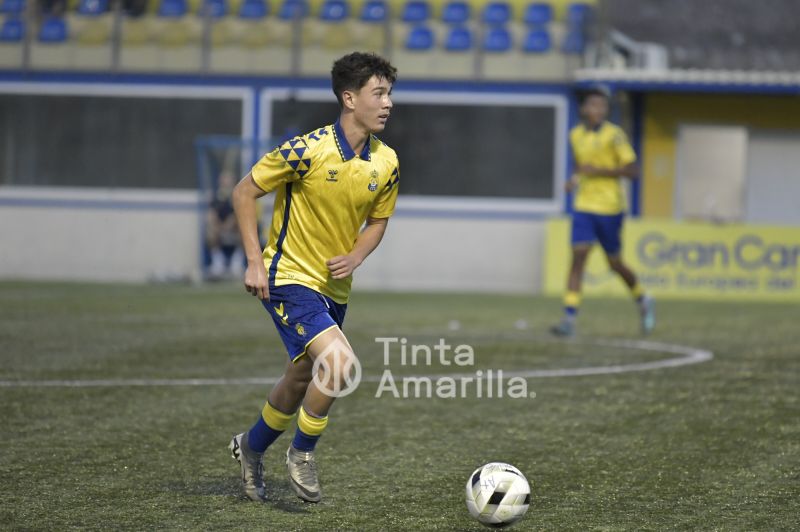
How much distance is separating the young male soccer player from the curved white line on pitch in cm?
342

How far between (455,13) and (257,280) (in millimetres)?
17144

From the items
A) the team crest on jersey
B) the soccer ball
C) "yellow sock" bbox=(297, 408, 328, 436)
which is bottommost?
the soccer ball

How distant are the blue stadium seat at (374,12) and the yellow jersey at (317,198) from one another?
1641 cm

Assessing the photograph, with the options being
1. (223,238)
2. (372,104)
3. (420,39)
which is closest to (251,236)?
(372,104)

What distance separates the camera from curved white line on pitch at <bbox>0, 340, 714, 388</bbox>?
877 centimetres

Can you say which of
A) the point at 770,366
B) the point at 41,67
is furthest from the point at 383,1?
the point at 770,366

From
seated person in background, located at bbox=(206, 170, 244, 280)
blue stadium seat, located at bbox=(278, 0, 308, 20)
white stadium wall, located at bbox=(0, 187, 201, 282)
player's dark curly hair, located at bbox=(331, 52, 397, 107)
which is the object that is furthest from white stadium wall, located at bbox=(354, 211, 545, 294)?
player's dark curly hair, located at bbox=(331, 52, 397, 107)

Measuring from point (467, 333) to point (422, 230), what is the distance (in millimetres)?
8473

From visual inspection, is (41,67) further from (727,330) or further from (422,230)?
(727,330)

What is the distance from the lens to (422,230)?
21.1 metres

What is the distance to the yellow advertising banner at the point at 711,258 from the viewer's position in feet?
62.0

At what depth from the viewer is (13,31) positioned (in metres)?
22.0

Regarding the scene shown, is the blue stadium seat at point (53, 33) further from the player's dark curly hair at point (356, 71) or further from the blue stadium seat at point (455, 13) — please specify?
the player's dark curly hair at point (356, 71)

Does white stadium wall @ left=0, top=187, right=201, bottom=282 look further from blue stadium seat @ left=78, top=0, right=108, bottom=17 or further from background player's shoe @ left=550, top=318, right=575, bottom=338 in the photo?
background player's shoe @ left=550, top=318, right=575, bottom=338
